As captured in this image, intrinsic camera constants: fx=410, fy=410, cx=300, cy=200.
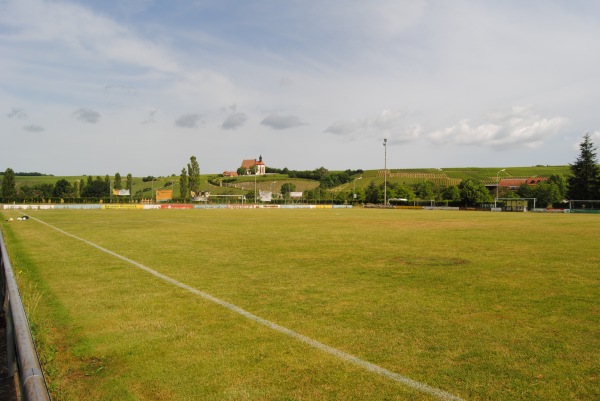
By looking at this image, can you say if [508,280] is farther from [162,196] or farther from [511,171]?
[511,171]

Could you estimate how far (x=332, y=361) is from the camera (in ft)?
17.7

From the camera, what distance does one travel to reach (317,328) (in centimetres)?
678

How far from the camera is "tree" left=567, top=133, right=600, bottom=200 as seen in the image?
302 feet

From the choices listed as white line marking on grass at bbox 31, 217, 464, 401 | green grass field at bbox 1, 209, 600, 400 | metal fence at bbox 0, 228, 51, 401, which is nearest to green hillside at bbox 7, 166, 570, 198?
green grass field at bbox 1, 209, 600, 400

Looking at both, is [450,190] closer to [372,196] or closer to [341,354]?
[372,196]

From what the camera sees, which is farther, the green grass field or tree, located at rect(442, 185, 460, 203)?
tree, located at rect(442, 185, 460, 203)

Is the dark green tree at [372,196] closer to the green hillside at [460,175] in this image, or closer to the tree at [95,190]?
the green hillside at [460,175]

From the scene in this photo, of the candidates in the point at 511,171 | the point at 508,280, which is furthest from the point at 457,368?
the point at 511,171

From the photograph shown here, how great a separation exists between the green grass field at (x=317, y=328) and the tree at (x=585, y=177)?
96.3 meters

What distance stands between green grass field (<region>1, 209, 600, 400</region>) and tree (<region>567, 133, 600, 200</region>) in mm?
96272

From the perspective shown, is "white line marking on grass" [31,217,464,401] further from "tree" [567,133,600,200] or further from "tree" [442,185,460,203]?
"tree" [442,185,460,203]

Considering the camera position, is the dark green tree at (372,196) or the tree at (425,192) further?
the tree at (425,192)

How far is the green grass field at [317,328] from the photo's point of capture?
4.71 metres

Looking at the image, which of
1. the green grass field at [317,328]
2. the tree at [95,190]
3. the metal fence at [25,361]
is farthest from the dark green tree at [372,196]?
the metal fence at [25,361]
